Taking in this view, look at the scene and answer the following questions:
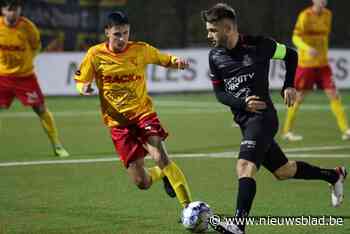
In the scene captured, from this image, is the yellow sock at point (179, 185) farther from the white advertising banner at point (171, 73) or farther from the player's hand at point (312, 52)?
the white advertising banner at point (171, 73)

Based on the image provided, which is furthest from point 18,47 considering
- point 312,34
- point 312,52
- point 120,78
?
point 312,34

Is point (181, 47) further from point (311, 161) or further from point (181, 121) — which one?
point (311, 161)

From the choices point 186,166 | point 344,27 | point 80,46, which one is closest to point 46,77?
point 80,46

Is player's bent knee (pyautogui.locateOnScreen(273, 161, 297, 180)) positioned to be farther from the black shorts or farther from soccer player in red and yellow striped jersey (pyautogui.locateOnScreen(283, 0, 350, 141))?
soccer player in red and yellow striped jersey (pyautogui.locateOnScreen(283, 0, 350, 141))

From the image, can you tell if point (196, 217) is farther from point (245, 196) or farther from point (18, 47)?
point (18, 47)

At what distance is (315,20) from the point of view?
16.7m

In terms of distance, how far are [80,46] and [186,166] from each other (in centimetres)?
1412

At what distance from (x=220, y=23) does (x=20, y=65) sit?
6.52 meters

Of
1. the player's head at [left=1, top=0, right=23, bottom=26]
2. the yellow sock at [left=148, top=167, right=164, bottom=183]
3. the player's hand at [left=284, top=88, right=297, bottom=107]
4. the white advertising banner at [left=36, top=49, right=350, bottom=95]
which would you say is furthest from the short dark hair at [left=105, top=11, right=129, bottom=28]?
the white advertising banner at [left=36, top=49, right=350, bottom=95]

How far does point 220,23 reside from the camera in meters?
8.21

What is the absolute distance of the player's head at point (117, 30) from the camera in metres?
9.13

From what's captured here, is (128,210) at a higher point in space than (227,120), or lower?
higher

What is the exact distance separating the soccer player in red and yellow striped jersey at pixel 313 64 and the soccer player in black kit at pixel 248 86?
7291 millimetres

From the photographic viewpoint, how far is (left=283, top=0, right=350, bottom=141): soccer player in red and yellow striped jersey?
1612 cm
